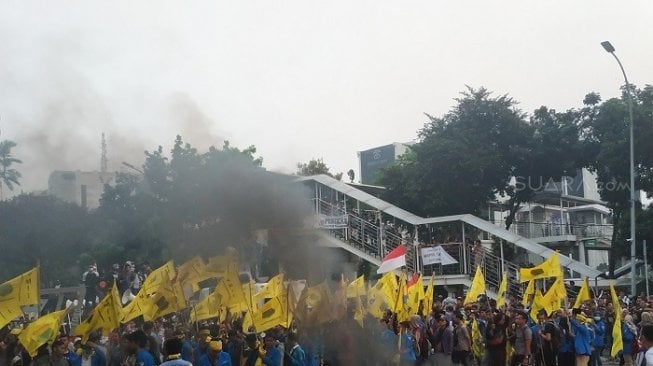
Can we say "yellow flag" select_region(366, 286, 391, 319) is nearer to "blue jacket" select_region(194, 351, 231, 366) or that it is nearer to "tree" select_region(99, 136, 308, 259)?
"tree" select_region(99, 136, 308, 259)

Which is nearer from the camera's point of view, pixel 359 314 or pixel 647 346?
pixel 647 346

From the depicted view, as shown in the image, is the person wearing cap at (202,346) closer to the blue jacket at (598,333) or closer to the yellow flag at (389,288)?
the yellow flag at (389,288)

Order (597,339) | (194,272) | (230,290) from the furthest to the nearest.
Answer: (597,339)
(194,272)
(230,290)

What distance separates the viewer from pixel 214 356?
955 centimetres

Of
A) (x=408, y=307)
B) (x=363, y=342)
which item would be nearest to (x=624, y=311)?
(x=408, y=307)

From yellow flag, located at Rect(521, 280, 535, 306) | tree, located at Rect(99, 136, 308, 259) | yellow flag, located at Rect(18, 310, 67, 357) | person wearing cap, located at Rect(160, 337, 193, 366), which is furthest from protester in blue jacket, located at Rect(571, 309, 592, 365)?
person wearing cap, located at Rect(160, 337, 193, 366)

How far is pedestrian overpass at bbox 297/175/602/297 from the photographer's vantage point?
2663 cm

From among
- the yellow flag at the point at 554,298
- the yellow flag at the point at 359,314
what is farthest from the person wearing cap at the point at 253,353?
the yellow flag at the point at 554,298

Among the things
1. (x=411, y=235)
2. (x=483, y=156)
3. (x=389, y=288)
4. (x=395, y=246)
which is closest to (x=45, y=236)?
(x=389, y=288)

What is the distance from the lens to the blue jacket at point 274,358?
1033 centimetres

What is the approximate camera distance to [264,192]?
19812 millimetres

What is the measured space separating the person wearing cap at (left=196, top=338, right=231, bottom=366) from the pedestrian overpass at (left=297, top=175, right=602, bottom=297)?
1550cm

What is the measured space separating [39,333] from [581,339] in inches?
365

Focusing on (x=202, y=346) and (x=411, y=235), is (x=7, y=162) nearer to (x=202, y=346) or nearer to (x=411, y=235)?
(x=202, y=346)
